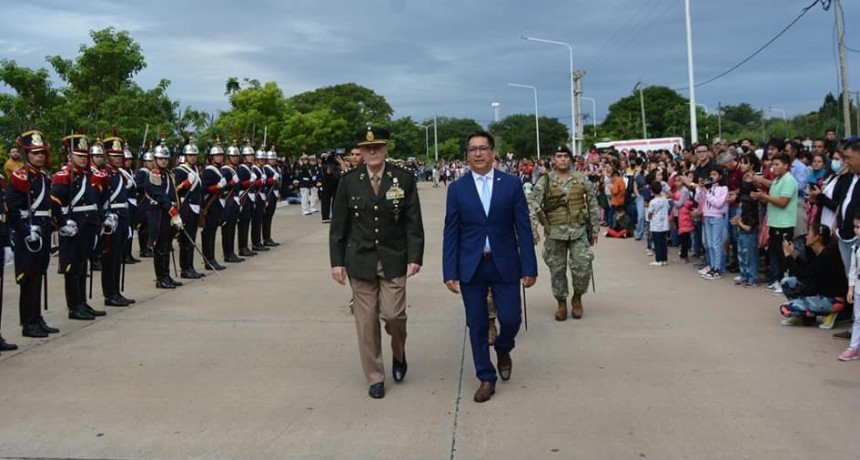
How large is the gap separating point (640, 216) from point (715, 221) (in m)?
4.96

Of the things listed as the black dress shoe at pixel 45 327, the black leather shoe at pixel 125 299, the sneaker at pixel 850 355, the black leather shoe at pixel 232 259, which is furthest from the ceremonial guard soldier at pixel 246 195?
the sneaker at pixel 850 355

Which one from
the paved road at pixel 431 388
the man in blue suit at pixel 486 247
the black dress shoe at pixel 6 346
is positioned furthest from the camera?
the black dress shoe at pixel 6 346

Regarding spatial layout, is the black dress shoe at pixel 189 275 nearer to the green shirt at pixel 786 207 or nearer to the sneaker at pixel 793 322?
the green shirt at pixel 786 207

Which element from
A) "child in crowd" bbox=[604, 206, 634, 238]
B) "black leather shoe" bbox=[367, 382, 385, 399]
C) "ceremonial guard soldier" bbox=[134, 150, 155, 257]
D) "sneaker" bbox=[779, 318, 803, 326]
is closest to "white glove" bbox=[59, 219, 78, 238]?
"ceremonial guard soldier" bbox=[134, 150, 155, 257]

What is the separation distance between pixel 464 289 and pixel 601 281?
538 cm

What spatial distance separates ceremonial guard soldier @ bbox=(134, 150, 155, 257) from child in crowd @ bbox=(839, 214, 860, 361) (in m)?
9.04

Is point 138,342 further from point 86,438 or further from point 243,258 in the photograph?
point 243,258

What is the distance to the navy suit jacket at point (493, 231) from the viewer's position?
5.62 m

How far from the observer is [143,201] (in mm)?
13273

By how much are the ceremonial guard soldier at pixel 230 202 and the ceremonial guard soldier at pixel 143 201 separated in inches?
44.3

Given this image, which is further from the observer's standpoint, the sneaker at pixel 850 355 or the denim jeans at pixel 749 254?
the denim jeans at pixel 749 254

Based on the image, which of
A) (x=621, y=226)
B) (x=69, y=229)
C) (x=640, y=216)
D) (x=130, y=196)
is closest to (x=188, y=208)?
(x=130, y=196)

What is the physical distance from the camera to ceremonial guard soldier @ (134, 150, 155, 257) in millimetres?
12369

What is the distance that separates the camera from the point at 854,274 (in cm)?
654
